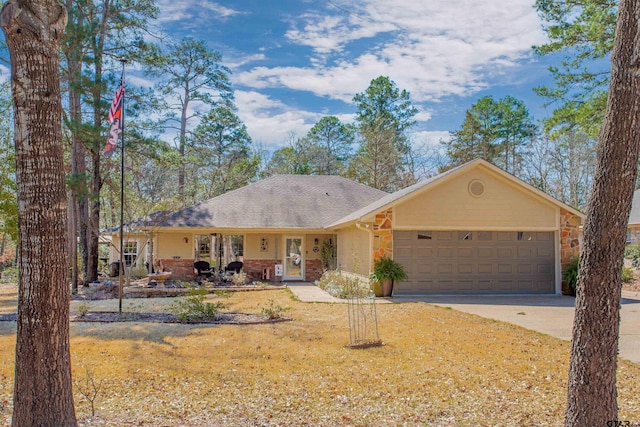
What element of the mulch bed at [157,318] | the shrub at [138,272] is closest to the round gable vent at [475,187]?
the mulch bed at [157,318]

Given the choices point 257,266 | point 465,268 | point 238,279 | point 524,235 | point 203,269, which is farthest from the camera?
point 257,266

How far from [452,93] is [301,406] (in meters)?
30.6

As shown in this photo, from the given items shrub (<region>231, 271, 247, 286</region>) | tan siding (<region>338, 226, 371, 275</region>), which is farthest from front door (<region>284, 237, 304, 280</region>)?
shrub (<region>231, 271, 247, 286</region>)

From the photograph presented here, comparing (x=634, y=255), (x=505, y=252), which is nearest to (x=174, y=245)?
(x=505, y=252)

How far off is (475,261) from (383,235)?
318 centimetres

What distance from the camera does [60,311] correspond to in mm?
3580

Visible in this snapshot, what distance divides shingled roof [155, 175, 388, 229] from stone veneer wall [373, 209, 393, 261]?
4.97 meters

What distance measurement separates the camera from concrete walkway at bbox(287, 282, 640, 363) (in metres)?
8.74

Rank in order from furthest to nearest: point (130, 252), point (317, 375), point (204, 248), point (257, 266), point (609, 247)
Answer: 1. point (130, 252)
2. point (204, 248)
3. point (257, 266)
4. point (317, 375)
5. point (609, 247)

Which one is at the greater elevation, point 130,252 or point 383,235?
point 383,235

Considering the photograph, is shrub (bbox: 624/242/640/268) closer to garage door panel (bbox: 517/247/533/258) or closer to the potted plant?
garage door panel (bbox: 517/247/533/258)

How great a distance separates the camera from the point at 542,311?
11797mm

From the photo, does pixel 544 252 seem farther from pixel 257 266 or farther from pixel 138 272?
pixel 138 272

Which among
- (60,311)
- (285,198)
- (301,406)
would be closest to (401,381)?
(301,406)
